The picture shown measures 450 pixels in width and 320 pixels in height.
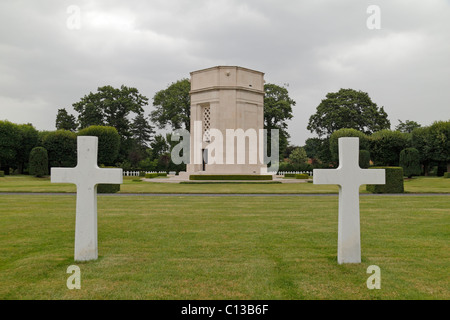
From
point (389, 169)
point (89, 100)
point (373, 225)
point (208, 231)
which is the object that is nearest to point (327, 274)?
point (208, 231)

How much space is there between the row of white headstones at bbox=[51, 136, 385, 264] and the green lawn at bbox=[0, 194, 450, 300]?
1.15 ft

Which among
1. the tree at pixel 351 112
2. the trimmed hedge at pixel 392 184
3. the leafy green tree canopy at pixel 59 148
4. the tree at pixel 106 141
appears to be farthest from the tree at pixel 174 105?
the trimmed hedge at pixel 392 184

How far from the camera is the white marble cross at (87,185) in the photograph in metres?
5.76

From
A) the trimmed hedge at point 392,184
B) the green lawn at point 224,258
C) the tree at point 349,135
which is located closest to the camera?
the green lawn at point 224,258

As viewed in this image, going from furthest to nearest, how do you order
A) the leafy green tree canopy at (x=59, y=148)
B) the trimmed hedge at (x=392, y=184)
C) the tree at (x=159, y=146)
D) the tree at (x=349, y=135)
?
the tree at (x=159, y=146)
the tree at (x=349, y=135)
the leafy green tree canopy at (x=59, y=148)
the trimmed hedge at (x=392, y=184)

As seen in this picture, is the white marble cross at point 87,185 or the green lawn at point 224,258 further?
the white marble cross at point 87,185

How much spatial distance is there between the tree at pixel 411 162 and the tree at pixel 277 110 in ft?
51.4

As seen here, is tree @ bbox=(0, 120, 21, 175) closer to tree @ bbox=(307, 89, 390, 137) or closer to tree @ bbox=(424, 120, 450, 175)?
tree @ bbox=(307, 89, 390, 137)

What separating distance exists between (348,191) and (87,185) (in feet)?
14.2

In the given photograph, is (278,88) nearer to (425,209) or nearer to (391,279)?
(425,209)

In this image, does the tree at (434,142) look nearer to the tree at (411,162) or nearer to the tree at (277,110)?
the tree at (411,162)

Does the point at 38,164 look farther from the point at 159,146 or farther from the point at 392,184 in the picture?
the point at 392,184

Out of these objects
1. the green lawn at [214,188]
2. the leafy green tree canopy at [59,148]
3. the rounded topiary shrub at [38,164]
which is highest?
the leafy green tree canopy at [59,148]
